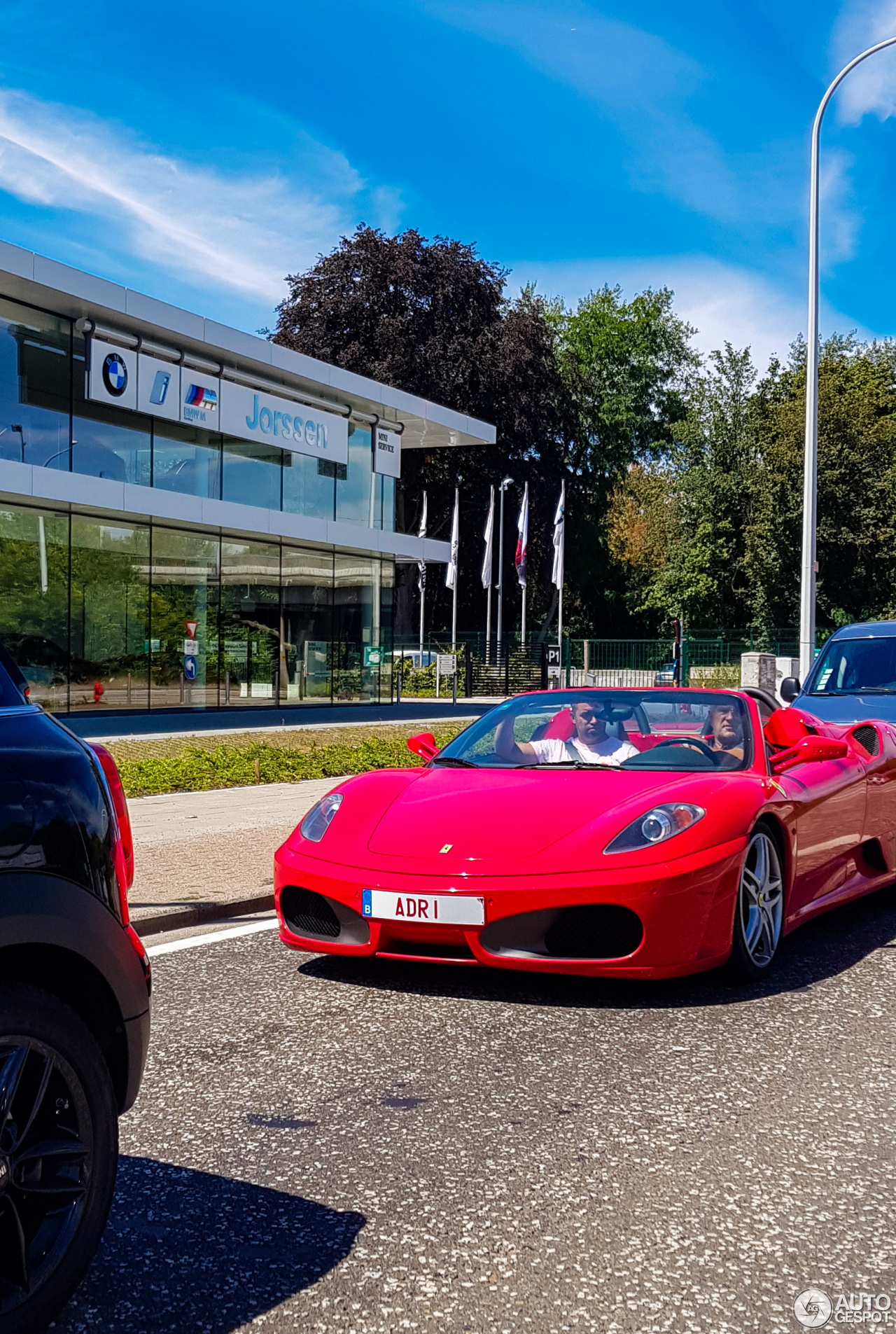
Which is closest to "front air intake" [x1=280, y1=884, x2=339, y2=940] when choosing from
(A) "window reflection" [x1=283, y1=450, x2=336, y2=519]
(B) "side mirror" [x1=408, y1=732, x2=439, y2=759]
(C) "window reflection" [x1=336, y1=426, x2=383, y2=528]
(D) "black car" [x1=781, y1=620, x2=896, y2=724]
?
(B) "side mirror" [x1=408, y1=732, x2=439, y2=759]

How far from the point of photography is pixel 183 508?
81.3 ft

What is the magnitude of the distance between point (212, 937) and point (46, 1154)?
170 inches

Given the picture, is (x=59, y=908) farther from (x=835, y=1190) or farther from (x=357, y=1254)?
(x=835, y=1190)

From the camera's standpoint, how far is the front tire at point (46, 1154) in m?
2.52

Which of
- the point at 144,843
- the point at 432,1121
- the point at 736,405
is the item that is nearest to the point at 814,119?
the point at 144,843

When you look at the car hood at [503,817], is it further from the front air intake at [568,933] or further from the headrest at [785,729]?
the headrest at [785,729]

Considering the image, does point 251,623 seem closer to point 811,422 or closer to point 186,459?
point 186,459

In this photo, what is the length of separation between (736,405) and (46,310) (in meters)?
46.2

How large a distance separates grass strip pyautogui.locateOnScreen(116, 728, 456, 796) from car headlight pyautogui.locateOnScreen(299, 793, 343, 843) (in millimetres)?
7099

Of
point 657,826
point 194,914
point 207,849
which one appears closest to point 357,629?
point 207,849

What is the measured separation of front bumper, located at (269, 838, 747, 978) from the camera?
5129mm

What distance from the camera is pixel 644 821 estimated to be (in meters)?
5.41

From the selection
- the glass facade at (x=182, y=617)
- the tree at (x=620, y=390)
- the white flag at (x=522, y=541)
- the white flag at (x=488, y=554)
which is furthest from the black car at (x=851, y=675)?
the tree at (x=620, y=390)

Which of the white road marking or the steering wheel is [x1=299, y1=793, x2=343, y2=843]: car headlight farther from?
the steering wheel
